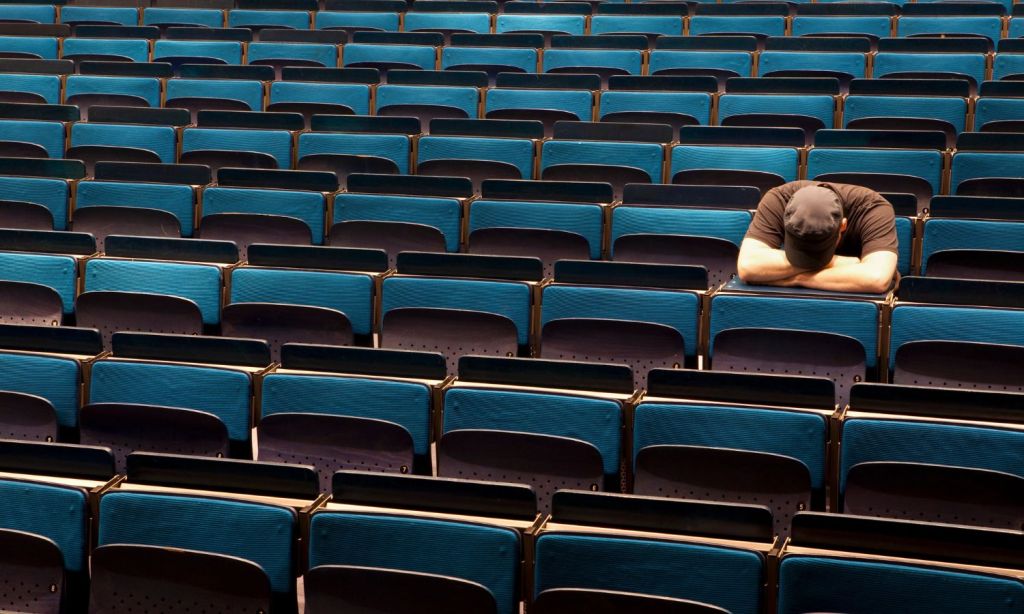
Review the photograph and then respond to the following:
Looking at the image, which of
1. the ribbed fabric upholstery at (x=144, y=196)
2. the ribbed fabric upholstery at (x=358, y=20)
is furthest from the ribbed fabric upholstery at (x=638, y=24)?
the ribbed fabric upholstery at (x=144, y=196)

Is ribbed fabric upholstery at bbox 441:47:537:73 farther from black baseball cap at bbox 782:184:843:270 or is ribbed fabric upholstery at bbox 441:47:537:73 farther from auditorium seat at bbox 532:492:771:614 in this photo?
auditorium seat at bbox 532:492:771:614

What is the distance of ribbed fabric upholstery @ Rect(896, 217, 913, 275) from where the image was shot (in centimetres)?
128

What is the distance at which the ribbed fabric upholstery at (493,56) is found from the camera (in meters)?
2.02

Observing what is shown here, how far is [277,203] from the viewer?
4.72 ft

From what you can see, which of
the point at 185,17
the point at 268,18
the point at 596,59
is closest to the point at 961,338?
the point at 596,59

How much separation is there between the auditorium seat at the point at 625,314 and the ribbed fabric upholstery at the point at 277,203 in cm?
38

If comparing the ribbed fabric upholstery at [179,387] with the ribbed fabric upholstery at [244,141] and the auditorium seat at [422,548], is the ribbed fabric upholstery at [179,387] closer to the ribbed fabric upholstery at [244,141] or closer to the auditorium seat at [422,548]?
the auditorium seat at [422,548]

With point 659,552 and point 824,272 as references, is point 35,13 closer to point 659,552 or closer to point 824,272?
point 824,272

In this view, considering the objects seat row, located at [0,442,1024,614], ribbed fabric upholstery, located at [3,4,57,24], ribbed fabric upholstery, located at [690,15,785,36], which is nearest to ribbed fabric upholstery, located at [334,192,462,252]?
seat row, located at [0,442,1024,614]

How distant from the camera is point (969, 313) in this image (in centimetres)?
104

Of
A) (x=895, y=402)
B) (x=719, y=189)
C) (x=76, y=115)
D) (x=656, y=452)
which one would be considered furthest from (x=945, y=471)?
(x=76, y=115)

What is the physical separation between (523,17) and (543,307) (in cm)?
121

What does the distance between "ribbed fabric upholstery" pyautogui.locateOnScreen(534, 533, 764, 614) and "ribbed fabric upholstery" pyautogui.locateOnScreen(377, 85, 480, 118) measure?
1.15 m

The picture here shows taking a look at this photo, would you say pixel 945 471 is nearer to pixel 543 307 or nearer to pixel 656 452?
pixel 656 452
